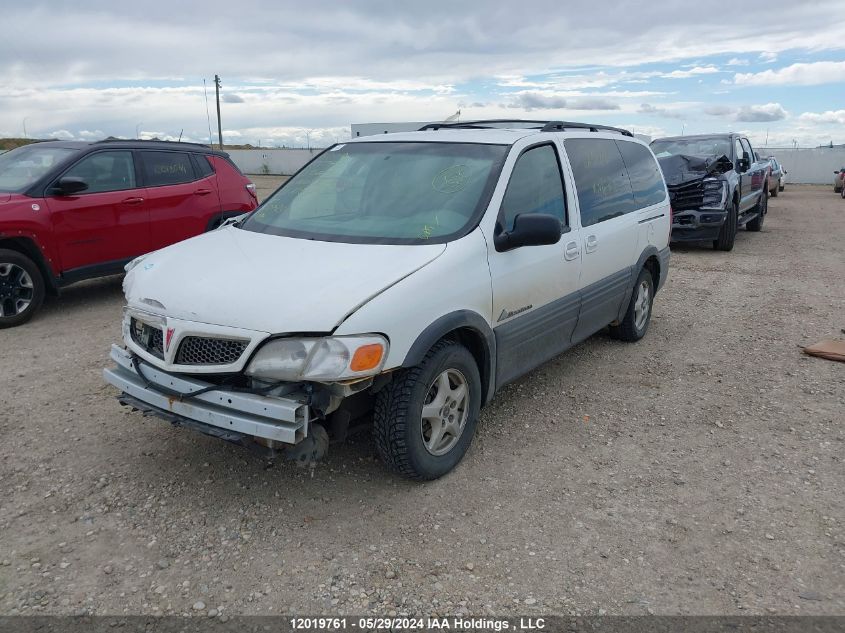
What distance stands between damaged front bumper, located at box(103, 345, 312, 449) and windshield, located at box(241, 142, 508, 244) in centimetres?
112

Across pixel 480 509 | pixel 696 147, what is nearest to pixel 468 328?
pixel 480 509

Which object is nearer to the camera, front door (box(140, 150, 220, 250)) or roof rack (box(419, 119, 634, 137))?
roof rack (box(419, 119, 634, 137))

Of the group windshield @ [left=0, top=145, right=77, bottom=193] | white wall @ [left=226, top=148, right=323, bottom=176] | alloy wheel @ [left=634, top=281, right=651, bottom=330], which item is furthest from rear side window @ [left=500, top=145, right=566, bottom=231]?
white wall @ [left=226, top=148, right=323, bottom=176]

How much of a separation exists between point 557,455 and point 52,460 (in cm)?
290

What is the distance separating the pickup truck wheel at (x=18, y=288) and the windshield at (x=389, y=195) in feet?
10.7

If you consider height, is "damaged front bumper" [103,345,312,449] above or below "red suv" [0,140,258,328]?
below

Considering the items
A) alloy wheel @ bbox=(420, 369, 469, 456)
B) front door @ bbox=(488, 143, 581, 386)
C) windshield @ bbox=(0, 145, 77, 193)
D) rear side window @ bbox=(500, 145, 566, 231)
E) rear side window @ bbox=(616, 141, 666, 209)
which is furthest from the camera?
windshield @ bbox=(0, 145, 77, 193)

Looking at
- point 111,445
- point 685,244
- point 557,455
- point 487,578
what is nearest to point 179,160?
point 111,445

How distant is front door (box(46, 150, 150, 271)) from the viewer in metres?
6.66

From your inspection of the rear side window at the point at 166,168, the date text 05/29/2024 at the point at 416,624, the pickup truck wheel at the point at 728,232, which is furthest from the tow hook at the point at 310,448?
the pickup truck wheel at the point at 728,232

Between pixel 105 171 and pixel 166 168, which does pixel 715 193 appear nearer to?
pixel 166 168

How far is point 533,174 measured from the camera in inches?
166

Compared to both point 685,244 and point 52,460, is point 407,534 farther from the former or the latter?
point 685,244

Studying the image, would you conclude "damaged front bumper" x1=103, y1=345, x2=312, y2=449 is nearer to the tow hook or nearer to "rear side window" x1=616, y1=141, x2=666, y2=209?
the tow hook
